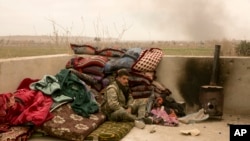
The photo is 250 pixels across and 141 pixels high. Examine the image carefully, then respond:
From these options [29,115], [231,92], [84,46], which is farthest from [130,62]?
[29,115]

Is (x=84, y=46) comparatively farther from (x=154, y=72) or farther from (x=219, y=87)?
(x=219, y=87)

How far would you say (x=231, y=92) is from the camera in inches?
261

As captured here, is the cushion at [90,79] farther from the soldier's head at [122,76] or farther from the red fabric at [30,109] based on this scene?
the red fabric at [30,109]

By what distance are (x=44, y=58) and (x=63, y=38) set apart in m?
3.43

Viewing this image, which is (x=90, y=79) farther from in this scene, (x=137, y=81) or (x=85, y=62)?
(x=137, y=81)

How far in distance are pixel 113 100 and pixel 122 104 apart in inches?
14.5

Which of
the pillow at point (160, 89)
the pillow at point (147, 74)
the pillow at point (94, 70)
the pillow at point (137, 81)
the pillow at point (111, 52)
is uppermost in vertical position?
the pillow at point (111, 52)

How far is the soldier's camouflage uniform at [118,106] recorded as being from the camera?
18.1 ft

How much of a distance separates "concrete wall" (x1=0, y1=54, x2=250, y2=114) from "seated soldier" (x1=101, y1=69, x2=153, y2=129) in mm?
912

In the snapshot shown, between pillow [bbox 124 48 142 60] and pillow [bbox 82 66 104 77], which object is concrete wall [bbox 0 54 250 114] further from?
pillow [bbox 82 66 104 77]

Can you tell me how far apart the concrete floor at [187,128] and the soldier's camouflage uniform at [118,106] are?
0.28 m

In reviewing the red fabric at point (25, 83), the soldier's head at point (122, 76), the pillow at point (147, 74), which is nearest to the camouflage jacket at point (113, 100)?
the soldier's head at point (122, 76)

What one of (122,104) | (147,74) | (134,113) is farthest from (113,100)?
(147,74)

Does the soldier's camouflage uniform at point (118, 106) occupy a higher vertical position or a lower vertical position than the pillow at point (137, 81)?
lower
